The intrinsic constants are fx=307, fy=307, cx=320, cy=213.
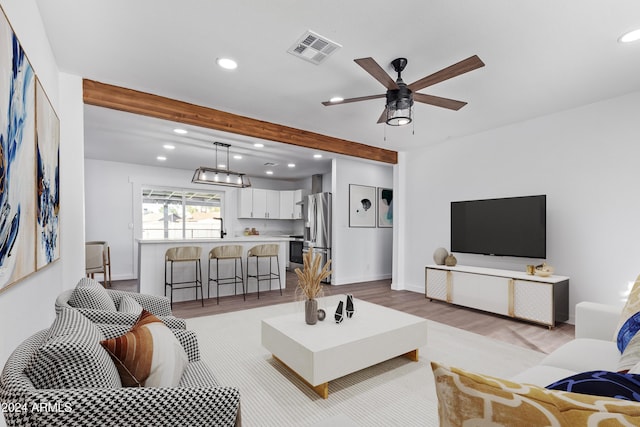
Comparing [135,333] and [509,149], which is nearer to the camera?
[135,333]

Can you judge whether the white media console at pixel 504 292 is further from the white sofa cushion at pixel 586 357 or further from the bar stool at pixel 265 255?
the bar stool at pixel 265 255

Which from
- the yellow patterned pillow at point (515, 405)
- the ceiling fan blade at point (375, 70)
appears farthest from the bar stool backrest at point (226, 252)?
the yellow patterned pillow at point (515, 405)

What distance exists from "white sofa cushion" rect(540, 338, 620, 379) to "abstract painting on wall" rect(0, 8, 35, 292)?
2.73 meters

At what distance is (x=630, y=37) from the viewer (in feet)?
7.66

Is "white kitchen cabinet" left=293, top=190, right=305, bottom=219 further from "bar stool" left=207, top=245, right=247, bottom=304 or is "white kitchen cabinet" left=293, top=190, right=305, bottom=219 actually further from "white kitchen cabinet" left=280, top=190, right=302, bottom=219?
"bar stool" left=207, top=245, right=247, bottom=304

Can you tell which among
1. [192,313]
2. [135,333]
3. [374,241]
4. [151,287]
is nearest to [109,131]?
[151,287]

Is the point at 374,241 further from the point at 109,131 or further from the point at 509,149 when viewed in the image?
the point at 109,131

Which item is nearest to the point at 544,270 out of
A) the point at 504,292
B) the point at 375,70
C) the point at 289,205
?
the point at 504,292

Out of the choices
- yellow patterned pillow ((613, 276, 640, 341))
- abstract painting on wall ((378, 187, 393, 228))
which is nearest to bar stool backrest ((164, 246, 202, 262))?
abstract painting on wall ((378, 187, 393, 228))

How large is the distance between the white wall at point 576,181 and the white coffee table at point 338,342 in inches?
99.3

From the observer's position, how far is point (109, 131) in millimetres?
4492

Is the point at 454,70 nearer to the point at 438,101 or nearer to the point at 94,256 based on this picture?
the point at 438,101

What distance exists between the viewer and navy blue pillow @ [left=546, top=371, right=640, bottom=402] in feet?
1.86

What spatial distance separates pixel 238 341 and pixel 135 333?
2.00m
